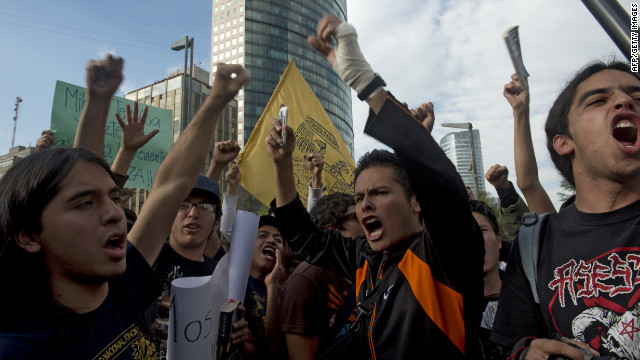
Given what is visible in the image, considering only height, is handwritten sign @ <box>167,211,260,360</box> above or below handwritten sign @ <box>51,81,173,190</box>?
below

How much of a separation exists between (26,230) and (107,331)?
19.3 inches

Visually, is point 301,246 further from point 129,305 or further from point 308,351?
point 129,305

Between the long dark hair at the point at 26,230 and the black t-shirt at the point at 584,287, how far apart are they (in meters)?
1.74

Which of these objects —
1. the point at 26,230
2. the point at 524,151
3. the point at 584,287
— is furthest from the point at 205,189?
the point at 584,287

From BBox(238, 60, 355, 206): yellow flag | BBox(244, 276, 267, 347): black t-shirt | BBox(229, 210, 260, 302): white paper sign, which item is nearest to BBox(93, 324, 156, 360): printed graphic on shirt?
BBox(229, 210, 260, 302): white paper sign

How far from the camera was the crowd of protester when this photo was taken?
128 cm

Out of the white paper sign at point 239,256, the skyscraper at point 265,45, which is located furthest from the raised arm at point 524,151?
the skyscraper at point 265,45

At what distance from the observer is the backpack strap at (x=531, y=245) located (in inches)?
56.8

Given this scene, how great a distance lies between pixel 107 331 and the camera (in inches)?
56.6

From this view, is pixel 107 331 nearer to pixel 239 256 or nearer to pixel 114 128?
pixel 239 256

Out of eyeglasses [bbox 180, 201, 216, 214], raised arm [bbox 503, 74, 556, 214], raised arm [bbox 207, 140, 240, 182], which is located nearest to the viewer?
raised arm [bbox 503, 74, 556, 214]

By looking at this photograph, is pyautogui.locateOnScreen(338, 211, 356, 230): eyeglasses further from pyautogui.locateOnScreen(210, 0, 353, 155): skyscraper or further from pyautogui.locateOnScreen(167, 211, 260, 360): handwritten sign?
pyautogui.locateOnScreen(210, 0, 353, 155): skyscraper

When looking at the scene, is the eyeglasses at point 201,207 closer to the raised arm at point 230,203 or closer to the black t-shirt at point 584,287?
the raised arm at point 230,203

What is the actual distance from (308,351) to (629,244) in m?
1.85
